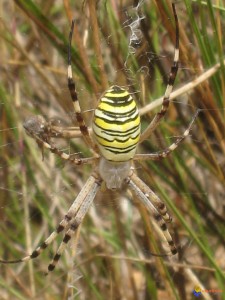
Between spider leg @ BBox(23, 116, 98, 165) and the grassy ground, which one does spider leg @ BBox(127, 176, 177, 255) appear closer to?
the grassy ground

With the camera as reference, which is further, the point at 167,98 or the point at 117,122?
the point at 167,98

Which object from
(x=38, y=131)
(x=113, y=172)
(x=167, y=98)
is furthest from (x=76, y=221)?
(x=167, y=98)

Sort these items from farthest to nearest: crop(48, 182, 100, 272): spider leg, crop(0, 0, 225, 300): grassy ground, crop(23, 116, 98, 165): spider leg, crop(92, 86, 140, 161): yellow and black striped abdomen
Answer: crop(48, 182, 100, 272): spider leg, crop(0, 0, 225, 300): grassy ground, crop(23, 116, 98, 165): spider leg, crop(92, 86, 140, 161): yellow and black striped abdomen

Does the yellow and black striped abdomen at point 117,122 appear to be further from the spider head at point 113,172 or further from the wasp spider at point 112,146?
the spider head at point 113,172

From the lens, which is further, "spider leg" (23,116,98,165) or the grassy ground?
the grassy ground

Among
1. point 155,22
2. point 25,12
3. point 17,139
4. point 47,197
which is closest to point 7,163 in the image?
point 17,139

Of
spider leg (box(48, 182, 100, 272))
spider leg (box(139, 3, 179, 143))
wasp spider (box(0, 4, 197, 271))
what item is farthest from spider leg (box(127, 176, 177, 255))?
spider leg (box(139, 3, 179, 143))

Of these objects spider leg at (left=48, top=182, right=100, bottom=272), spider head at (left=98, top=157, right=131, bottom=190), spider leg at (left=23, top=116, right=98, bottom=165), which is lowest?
spider leg at (left=48, top=182, right=100, bottom=272)

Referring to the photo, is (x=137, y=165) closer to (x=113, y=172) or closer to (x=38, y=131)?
(x=113, y=172)
